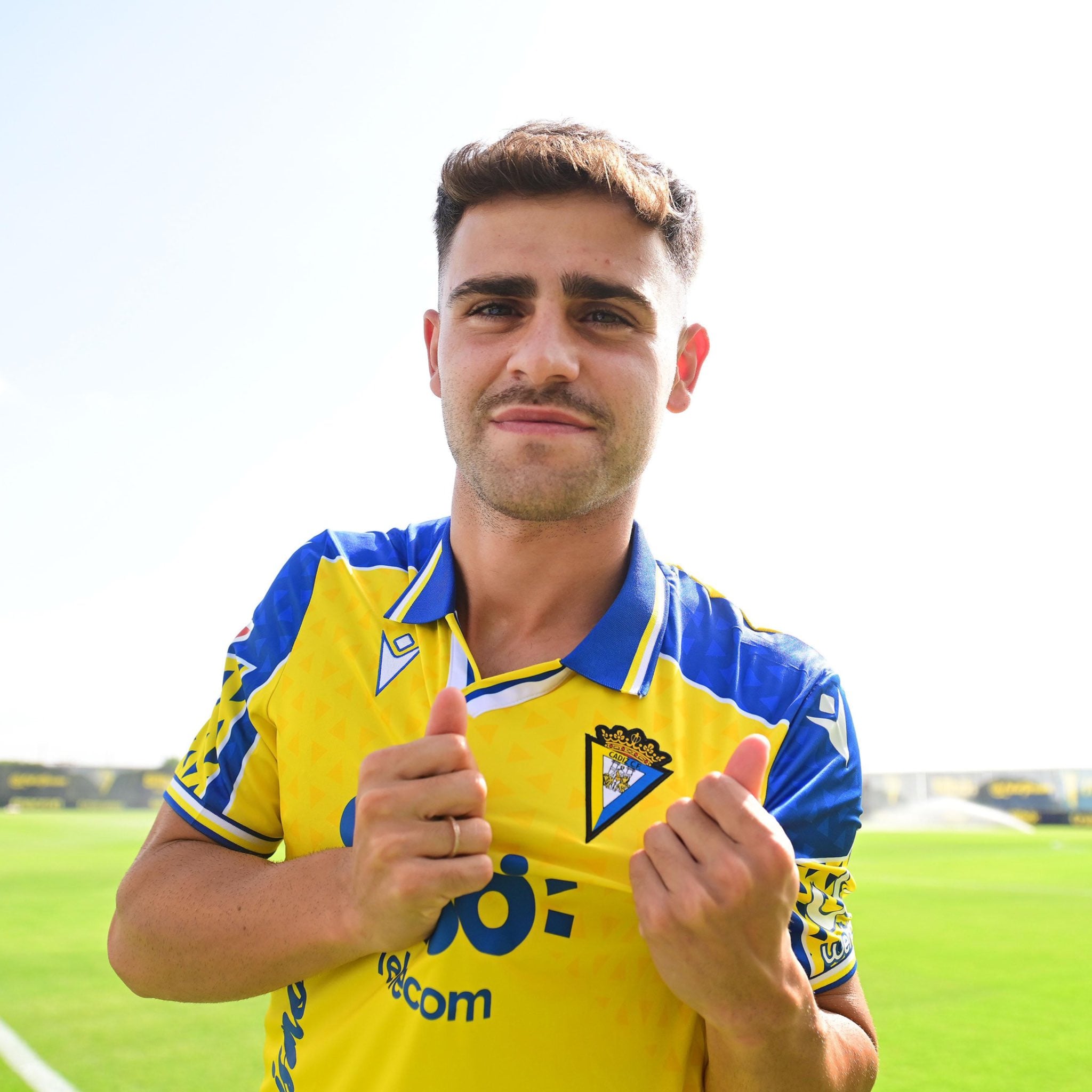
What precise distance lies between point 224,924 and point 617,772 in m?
0.65

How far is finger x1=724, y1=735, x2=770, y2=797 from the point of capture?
4.35ft

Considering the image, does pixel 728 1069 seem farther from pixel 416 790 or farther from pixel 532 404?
pixel 532 404

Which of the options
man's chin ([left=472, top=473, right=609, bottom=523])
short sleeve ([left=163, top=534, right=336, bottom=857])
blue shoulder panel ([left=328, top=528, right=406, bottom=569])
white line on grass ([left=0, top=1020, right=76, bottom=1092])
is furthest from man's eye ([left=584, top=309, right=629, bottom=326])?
white line on grass ([left=0, top=1020, right=76, bottom=1092])

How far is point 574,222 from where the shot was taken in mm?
1695

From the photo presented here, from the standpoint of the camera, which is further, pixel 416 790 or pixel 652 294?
pixel 652 294

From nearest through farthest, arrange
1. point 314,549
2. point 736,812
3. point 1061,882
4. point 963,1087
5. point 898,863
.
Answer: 1. point 736,812
2. point 314,549
3. point 963,1087
4. point 1061,882
5. point 898,863

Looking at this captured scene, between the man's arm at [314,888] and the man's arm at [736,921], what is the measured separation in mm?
246

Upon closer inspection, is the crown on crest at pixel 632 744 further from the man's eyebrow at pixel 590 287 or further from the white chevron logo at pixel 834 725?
the man's eyebrow at pixel 590 287

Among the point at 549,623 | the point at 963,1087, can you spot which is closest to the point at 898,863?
the point at 963,1087

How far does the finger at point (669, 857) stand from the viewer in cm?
128

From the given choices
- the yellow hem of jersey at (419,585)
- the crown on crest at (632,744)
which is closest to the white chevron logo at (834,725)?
the crown on crest at (632,744)

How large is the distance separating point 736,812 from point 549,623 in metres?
0.62

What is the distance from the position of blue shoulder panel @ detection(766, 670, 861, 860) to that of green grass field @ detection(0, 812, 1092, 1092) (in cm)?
337

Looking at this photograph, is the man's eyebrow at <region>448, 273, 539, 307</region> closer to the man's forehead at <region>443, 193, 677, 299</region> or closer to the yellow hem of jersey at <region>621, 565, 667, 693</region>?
the man's forehead at <region>443, 193, 677, 299</region>
